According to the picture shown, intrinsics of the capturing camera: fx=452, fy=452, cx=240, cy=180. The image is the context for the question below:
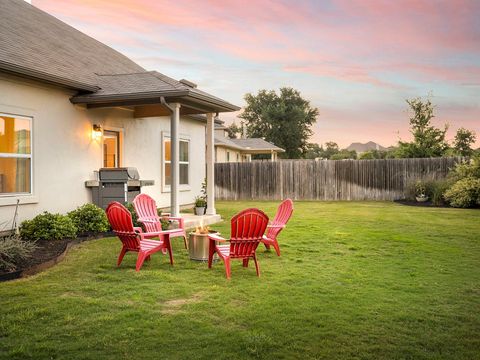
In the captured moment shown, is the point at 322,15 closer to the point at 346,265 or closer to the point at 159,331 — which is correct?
the point at 346,265

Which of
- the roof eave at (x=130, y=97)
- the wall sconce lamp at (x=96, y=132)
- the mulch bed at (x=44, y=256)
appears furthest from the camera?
the wall sconce lamp at (x=96, y=132)

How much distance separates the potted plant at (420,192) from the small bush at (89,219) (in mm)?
13581

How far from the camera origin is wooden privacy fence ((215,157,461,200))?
2023 centimetres

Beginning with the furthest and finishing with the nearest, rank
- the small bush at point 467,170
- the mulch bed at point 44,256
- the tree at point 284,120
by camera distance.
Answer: the tree at point 284,120 < the small bush at point 467,170 < the mulch bed at point 44,256

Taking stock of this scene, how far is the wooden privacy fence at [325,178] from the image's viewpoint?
20.2 metres

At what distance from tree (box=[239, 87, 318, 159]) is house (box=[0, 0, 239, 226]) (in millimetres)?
41106

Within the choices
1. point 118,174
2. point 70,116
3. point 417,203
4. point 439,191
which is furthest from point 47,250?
point 439,191

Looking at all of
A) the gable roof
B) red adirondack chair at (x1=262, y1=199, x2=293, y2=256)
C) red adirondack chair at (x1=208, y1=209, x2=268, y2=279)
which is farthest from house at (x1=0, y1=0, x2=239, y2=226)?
A: the gable roof

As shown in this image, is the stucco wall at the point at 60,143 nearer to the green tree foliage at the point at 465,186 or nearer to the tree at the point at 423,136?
the green tree foliage at the point at 465,186

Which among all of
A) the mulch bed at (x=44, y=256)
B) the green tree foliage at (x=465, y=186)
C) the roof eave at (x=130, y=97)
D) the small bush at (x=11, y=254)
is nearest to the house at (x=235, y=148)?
the green tree foliage at (x=465, y=186)

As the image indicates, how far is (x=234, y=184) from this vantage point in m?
22.6

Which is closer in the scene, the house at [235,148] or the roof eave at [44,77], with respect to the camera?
the roof eave at [44,77]

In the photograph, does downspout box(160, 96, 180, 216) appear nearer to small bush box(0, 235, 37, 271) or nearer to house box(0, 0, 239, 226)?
house box(0, 0, 239, 226)

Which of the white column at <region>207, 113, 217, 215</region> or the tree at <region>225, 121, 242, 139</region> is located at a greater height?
the tree at <region>225, 121, 242, 139</region>
